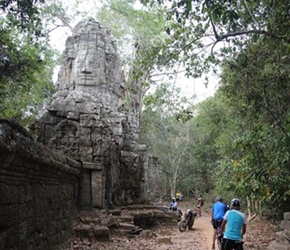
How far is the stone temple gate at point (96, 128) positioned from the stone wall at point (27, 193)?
345 centimetres

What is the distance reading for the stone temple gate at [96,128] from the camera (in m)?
9.84

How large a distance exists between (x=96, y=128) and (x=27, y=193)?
20.0 ft

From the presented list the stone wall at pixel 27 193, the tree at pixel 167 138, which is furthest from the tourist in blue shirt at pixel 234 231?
the tree at pixel 167 138

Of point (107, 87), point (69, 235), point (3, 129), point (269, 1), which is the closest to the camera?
point (3, 129)

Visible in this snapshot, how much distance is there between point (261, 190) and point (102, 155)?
15.2ft

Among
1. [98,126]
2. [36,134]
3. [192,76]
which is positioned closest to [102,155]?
[98,126]

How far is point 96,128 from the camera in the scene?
1023 cm

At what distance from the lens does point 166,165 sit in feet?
121

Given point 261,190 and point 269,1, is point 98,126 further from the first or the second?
point 269,1

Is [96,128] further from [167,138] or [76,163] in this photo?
[167,138]

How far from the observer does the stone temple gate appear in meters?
9.84

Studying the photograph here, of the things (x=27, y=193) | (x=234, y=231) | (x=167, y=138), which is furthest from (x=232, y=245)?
(x=167, y=138)

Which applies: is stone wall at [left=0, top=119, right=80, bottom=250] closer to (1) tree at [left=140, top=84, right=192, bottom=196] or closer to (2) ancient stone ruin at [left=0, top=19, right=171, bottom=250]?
(2) ancient stone ruin at [left=0, top=19, right=171, bottom=250]

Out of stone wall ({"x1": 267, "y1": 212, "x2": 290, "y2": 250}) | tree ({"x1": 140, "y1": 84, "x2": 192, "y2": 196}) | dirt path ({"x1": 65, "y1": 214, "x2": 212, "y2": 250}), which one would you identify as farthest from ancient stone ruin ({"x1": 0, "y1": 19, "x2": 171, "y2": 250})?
tree ({"x1": 140, "y1": 84, "x2": 192, "y2": 196})
